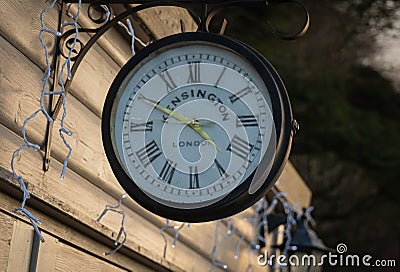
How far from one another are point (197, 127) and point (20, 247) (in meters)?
0.53

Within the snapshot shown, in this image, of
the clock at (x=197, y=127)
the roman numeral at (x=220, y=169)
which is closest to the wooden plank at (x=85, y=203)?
the clock at (x=197, y=127)

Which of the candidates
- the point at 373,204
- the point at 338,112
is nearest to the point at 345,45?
the point at 338,112

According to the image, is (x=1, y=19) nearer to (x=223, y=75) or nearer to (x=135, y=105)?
(x=135, y=105)

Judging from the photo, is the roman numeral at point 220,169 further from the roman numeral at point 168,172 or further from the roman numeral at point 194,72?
the roman numeral at point 194,72

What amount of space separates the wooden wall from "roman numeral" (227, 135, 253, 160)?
0.48 meters

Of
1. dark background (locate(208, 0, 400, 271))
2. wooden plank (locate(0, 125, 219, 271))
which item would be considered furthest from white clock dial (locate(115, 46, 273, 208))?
dark background (locate(208, 0, 400, 271))

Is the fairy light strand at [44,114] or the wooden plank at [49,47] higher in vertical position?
the wooden plank at [49,47]

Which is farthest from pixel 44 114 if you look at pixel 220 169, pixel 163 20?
pixel 163 20

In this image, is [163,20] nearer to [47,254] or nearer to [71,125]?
[71,125]

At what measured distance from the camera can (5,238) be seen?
7.18 feet

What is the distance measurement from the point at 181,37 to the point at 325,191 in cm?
752

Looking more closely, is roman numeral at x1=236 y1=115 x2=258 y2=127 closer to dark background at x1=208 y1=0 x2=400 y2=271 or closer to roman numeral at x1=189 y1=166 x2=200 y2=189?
roman numeral at x1=189 y1=166 x2=200 y2=189

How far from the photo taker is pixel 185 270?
350 cm

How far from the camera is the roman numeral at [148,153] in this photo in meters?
2.22
